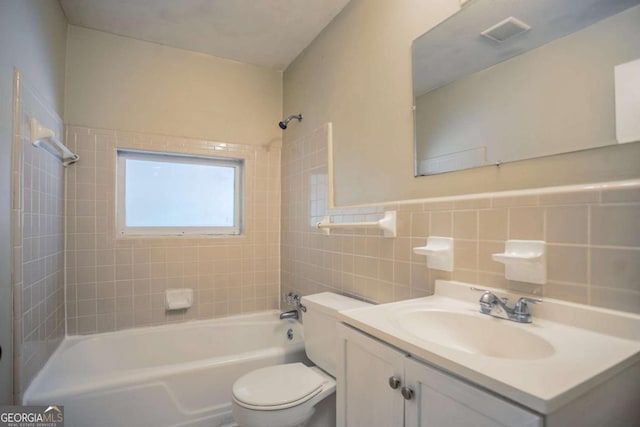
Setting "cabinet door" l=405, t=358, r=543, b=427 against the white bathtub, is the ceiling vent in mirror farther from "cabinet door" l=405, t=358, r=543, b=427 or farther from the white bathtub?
the white bathtub

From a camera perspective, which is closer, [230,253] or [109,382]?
[109,382]

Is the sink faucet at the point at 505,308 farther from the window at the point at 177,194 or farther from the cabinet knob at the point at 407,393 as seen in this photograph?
the window at the point at 177,194

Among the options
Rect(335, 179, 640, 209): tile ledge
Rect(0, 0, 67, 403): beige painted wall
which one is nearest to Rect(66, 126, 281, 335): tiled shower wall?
Rect(0, 0, 67, 403): beige painted wall

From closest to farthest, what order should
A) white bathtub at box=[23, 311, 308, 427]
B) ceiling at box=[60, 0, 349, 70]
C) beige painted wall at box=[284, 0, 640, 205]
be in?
beige painted wall at box=[284, 0, 640, 205]
white bathtub at box=[23, 311, 308, 427]
ceiling at box=[60, 0, 349, 70]

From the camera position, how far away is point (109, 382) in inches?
56.8

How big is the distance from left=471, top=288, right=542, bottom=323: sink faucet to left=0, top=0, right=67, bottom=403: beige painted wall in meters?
1.74

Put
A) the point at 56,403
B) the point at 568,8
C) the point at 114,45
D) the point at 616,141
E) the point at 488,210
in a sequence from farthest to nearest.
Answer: the point at 114,45, the point at 56,403, the point at 488,210, the point at 568,8, the point at 616,141

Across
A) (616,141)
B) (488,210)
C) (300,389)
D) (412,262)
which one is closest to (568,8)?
(616,141)

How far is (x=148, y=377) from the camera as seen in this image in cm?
150

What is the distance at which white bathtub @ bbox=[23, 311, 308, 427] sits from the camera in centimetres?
140

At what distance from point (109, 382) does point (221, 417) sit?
583mm

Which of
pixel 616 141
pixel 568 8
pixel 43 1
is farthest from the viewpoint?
pixel 43 1

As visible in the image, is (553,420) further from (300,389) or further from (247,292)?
(247,292)

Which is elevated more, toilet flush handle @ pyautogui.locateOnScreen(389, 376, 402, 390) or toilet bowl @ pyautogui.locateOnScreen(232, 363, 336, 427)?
toilet flush handle @ pyautogui.locateOnScreen(389, 376, 402, 390)
